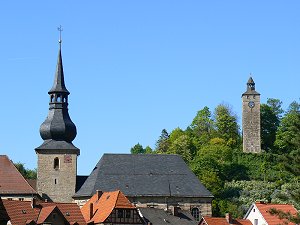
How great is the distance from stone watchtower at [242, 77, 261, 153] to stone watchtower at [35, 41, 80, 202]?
31.4 m

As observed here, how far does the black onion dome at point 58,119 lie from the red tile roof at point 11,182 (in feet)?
13.4

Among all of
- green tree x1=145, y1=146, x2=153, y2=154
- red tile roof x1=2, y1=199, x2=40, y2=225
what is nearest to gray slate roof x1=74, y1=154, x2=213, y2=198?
red tile roof x1=2, y1=199, x2=40, y2=225

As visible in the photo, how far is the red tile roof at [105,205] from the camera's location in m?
68.6

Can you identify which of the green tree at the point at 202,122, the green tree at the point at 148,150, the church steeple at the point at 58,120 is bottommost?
the church steeple at the point at 58,120

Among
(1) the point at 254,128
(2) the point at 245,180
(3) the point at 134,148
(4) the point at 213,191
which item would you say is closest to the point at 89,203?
(4) the point at 213,191

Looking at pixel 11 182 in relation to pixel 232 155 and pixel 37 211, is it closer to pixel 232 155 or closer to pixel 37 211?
pixel 37 211

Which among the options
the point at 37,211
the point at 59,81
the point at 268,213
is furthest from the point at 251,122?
the point at 37,211

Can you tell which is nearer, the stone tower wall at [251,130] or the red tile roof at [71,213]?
the red tile roof at [71,213]

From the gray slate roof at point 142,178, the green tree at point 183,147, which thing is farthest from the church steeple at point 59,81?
the green tree at point 183,147

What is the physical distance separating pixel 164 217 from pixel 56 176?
10007 millimetres

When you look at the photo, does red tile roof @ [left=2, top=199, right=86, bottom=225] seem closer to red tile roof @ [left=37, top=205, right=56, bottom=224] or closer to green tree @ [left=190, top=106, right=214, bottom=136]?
red tile roof @ [left=37, top=205, right=56, bottom=224]

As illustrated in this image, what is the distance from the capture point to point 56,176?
76.8m

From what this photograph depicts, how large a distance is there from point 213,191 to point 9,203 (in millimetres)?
28515

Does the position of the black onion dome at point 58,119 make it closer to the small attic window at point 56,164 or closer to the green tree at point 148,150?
the small attic window at point 56,164
